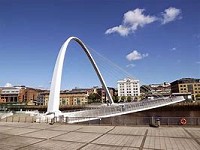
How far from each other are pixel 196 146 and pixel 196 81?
156m

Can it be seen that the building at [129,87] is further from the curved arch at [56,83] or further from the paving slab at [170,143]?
the paving slab at [170,143]

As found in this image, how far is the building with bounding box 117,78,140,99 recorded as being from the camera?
7357 inches

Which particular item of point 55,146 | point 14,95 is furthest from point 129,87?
point 55,146

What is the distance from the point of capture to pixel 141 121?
94.7 feet

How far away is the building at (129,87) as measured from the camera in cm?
18688

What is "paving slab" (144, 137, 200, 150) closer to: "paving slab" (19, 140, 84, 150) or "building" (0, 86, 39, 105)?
"paving slab" (19, 140, 84, 150)

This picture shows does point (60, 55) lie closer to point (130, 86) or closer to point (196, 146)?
point (196, 146)

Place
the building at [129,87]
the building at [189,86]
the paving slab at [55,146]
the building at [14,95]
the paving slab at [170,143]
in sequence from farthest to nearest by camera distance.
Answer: the building at [129,87]
the building at [14,95]
the building at [189,86]
the paving slab at [55,146]
the paving slab at [170,143]

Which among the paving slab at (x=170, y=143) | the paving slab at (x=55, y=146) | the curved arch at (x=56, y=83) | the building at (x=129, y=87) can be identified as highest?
the building at (x=129, y=87)

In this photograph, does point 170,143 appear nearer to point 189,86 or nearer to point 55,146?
point 55,146

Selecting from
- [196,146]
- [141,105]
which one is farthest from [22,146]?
[141,105]

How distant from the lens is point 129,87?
7475 inches

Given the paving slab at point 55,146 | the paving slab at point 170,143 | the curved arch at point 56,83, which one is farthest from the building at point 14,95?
the paving slab at point 170,143

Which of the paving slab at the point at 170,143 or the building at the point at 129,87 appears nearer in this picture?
the paving slab at the point at 170,143
